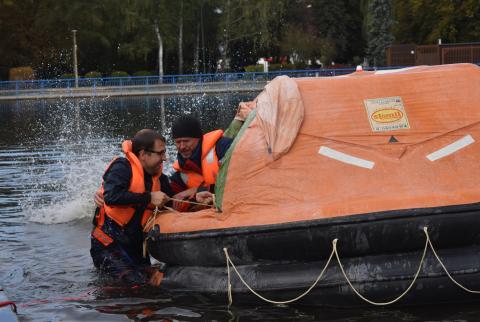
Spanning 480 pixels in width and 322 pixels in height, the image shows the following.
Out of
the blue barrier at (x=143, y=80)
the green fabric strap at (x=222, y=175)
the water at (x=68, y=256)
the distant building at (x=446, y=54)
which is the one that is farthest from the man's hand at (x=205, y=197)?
the distant building at (x=446, y=54)

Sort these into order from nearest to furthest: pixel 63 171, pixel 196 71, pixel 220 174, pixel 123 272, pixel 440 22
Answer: pixel 220 174 < pixel 123 272 < pixel 63 171 < pixel 440 22 < pixel 196 71

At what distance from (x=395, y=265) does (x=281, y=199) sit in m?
1.06

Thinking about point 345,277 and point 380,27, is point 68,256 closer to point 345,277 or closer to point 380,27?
point 345,277

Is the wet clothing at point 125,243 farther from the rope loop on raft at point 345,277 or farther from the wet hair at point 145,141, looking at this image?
the rope loop on raft at point 345,277

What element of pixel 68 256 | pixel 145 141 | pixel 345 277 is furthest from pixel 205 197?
pixel 68 256

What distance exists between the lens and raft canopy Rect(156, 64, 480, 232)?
680 centimetres

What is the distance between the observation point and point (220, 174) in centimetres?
742

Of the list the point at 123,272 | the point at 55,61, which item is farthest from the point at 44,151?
the point at 55,61

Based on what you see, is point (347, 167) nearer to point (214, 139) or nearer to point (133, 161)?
point (214, 139)

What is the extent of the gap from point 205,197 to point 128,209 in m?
0.72

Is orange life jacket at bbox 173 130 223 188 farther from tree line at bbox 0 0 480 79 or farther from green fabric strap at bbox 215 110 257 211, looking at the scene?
tree line at bbox 0 0 480 79

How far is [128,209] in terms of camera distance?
303 inches

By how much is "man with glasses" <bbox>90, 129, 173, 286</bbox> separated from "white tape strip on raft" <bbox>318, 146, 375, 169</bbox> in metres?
1.42

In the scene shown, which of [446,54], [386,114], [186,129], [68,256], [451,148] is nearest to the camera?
[451,148]
